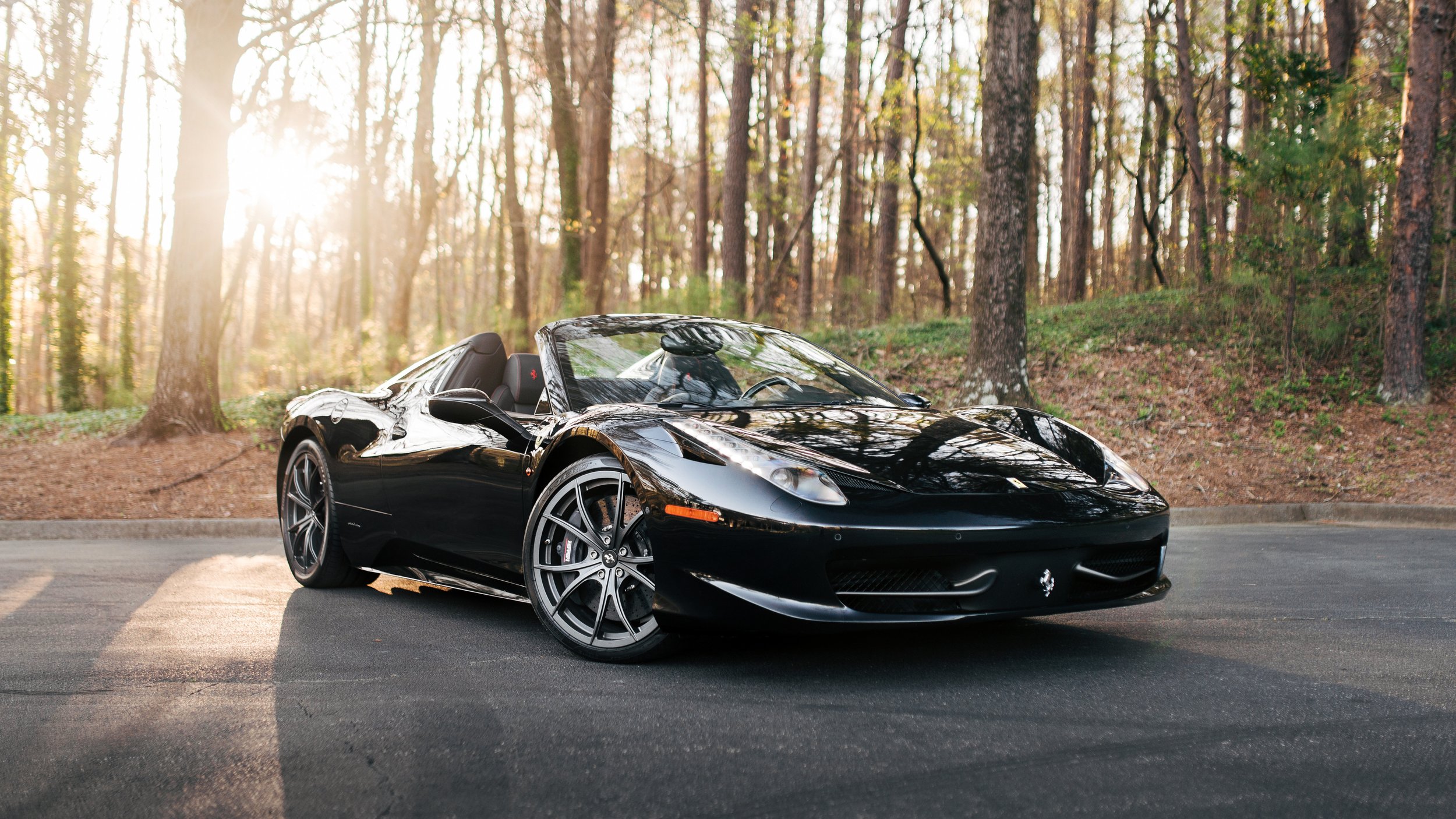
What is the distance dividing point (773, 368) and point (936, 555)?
1.65 meters

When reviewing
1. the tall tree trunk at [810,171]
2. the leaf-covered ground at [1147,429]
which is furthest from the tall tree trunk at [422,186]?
the leaf-covered ground at [1147,429]

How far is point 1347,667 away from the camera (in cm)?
342

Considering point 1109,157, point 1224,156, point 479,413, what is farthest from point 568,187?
point 1109,157

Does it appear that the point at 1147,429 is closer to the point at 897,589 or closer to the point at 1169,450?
the point at 1169,450

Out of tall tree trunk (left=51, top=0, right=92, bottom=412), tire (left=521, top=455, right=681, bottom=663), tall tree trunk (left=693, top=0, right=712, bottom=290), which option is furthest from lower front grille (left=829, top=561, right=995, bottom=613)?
tall tree trunk (left=51, top=0, right=92, bottom=412)

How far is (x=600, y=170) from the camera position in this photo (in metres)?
18.2

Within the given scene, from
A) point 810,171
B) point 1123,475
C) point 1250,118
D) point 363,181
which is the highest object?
point 1250,118

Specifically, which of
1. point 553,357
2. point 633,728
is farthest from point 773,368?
point 633,728

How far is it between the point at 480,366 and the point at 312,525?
1.35m

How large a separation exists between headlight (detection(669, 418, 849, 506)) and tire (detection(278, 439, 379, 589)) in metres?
2.64

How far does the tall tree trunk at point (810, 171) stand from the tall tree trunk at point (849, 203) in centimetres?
65

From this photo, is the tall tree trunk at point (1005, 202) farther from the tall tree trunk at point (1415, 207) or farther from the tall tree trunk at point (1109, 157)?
the tall tree trunk at point (1109, 157)

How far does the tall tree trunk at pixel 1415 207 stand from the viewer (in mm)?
11867

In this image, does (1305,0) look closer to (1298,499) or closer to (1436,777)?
(1298,499)
